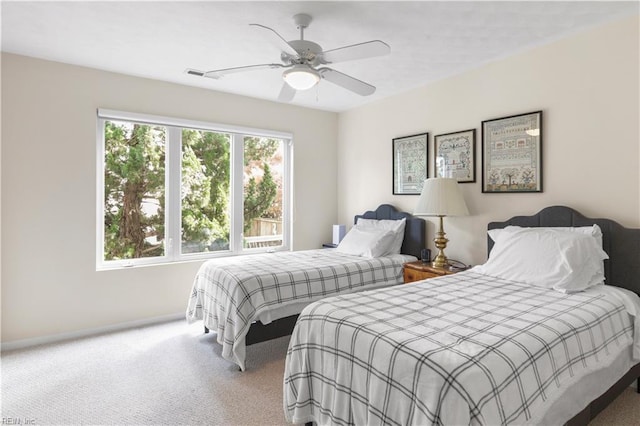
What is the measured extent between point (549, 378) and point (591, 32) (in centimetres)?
252

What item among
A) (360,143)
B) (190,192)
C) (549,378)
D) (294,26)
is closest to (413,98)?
(360,143)


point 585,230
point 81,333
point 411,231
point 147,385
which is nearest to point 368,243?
point 411,231

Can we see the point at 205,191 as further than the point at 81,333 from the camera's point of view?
Yes

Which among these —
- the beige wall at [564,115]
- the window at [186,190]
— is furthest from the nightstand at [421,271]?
the window at [186,190]

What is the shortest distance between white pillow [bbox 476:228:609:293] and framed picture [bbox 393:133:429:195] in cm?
141

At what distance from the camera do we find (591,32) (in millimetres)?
2574

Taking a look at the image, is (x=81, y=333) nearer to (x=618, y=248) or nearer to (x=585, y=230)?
(x=585, y=230)

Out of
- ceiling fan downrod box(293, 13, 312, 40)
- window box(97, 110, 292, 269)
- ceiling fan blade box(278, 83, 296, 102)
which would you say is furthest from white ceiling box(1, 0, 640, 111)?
window box(97, 110, 292, 269)

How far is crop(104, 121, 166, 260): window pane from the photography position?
141 inches

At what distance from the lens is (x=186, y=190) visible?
3.98m

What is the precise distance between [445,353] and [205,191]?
11.1 ft

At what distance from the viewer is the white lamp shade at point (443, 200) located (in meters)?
3.15

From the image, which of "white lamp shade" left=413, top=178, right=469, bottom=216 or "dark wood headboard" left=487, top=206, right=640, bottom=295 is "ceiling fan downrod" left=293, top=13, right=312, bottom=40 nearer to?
"white lamp shade" left=413, top=178, right=469, bottom=216

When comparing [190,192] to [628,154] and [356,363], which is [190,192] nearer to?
[356,363]
